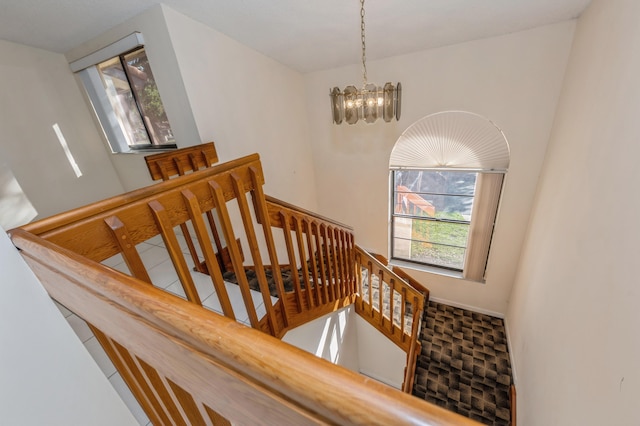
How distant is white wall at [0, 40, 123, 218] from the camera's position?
6.53 ft

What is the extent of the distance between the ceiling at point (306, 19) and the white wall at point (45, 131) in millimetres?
198

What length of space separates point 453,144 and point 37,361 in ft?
12.6

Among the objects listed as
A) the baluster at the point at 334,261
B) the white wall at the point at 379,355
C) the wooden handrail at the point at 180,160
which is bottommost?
the white wall at the point at 379,355

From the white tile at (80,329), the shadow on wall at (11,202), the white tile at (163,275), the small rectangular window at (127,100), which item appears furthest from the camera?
the small rectangular window at (127,100)

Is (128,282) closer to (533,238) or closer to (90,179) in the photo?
(90,179)

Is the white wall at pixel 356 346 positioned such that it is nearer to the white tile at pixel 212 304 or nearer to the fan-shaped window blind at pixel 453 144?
the white tile at pixel 212 304

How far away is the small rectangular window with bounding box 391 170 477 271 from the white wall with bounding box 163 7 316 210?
1.65 metres

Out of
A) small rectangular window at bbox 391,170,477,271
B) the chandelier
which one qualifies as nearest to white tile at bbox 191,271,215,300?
the chandelier

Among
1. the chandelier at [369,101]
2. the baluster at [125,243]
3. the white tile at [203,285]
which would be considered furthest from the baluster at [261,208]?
the chandelier at [369,101]

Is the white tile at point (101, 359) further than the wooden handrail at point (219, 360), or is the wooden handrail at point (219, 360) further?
the white tile at point (101, 359)

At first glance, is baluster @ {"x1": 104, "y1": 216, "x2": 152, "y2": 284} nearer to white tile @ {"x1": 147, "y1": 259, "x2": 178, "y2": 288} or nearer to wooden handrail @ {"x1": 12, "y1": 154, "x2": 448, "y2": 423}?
wooden handrail @ {"x1": 12, "y1": 154, "x2": 448, "y2": 423}

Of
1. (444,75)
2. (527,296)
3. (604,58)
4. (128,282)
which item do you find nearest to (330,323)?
(527,296)

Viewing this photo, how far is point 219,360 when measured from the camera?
0.39 meters

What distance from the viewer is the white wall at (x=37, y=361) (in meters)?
0.63
